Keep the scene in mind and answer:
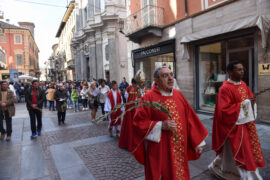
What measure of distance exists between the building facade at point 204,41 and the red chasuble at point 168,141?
5.41 m

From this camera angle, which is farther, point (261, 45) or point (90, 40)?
point (90, 40)

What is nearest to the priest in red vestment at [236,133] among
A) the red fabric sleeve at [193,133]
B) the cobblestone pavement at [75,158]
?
the cobblestone pavement at [75,158]

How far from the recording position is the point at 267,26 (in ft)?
20.6

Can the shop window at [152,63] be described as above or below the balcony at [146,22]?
below

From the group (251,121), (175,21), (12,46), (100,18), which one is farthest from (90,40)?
(12,46)

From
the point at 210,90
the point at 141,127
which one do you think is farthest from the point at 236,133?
the point at 210,90

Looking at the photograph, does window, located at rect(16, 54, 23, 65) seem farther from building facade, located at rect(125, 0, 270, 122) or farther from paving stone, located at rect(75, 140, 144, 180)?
paving stone, located at rect(75, 140, 144, 180)

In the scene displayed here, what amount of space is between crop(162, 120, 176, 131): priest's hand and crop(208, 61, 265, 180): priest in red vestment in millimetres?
1272

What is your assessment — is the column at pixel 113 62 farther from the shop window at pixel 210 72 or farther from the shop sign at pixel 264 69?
the shop sign at pixel 264 69

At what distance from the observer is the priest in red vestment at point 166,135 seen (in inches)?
90.2

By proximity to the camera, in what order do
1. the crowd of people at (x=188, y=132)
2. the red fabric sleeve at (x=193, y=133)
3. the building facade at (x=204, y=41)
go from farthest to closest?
the building facade at (x=204, y=41) → the red fabric sleeve at (x=193, y=133) → the crowd of people at (x=188, y=132)

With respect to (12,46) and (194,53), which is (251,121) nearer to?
(194,53)

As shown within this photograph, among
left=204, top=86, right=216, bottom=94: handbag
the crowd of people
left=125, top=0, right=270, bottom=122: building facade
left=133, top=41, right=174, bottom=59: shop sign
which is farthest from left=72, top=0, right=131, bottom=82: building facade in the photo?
the crowd of people

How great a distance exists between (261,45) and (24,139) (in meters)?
8.33
